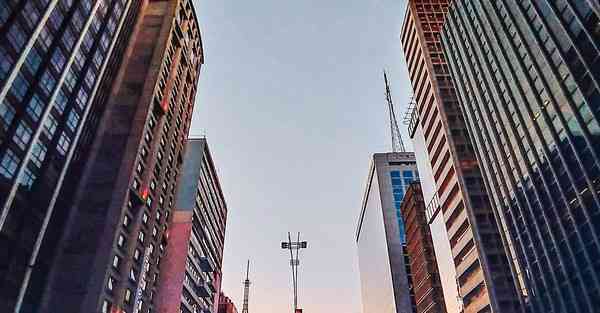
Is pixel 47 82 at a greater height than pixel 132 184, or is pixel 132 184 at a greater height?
pixel 47 82

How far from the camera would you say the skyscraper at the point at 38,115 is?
1869 inches

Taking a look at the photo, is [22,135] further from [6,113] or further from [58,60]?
[58,60]

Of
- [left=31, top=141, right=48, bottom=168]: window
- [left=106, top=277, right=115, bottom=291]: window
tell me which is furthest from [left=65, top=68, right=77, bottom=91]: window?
[left=106, top=277, right=115, bottom=291]: window

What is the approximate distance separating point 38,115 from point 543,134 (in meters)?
62.7

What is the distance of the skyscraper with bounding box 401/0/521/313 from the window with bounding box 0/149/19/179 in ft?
216

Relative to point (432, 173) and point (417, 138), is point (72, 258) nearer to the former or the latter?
point (432, 173)

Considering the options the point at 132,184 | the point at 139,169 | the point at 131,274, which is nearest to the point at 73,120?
the point at 132,184

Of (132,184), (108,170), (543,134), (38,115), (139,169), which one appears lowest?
(543,134)

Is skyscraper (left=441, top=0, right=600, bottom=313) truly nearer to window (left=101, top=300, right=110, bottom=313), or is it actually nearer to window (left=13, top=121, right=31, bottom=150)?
window (left=101, top=300, right=110, bottom=313)

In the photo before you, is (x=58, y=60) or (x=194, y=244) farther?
(x=194, y=244)

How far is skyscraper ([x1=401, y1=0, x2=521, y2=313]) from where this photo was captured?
68.9m

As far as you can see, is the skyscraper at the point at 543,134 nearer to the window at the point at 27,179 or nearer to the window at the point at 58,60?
→ the window at the point at 58,60

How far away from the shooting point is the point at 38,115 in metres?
52.5

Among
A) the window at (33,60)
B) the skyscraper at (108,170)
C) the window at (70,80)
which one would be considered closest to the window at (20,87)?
the skyscraper at (108,170)
